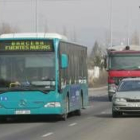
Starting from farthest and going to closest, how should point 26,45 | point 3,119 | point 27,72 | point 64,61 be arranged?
point 3,119
point 26,45
point 64,61
point 27,72

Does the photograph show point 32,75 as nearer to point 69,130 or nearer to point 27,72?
point 27,72

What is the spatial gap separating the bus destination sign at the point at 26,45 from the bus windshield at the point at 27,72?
331 mm

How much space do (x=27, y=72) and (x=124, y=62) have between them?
1882 centimetres

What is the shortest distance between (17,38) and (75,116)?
19.7ft

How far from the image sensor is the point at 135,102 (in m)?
25.5

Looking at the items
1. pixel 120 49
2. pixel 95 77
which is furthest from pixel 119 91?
pixel 95 77

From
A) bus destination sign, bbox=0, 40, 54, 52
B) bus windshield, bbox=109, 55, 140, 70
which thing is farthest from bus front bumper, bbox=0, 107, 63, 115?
bus windshield, bbox=109, 55, 140, 70

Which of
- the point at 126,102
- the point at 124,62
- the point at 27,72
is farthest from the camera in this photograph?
the point at 124,62

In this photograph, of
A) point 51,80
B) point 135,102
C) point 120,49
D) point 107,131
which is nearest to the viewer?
point 107,131

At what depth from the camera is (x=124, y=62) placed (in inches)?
1601

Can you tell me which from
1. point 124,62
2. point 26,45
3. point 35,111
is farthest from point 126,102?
point 124,62

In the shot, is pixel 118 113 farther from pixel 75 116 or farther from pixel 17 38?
pixel 17 38

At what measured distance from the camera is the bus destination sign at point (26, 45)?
2283 centimetres

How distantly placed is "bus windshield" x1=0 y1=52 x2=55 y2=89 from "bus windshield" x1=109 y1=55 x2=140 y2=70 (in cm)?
1818
